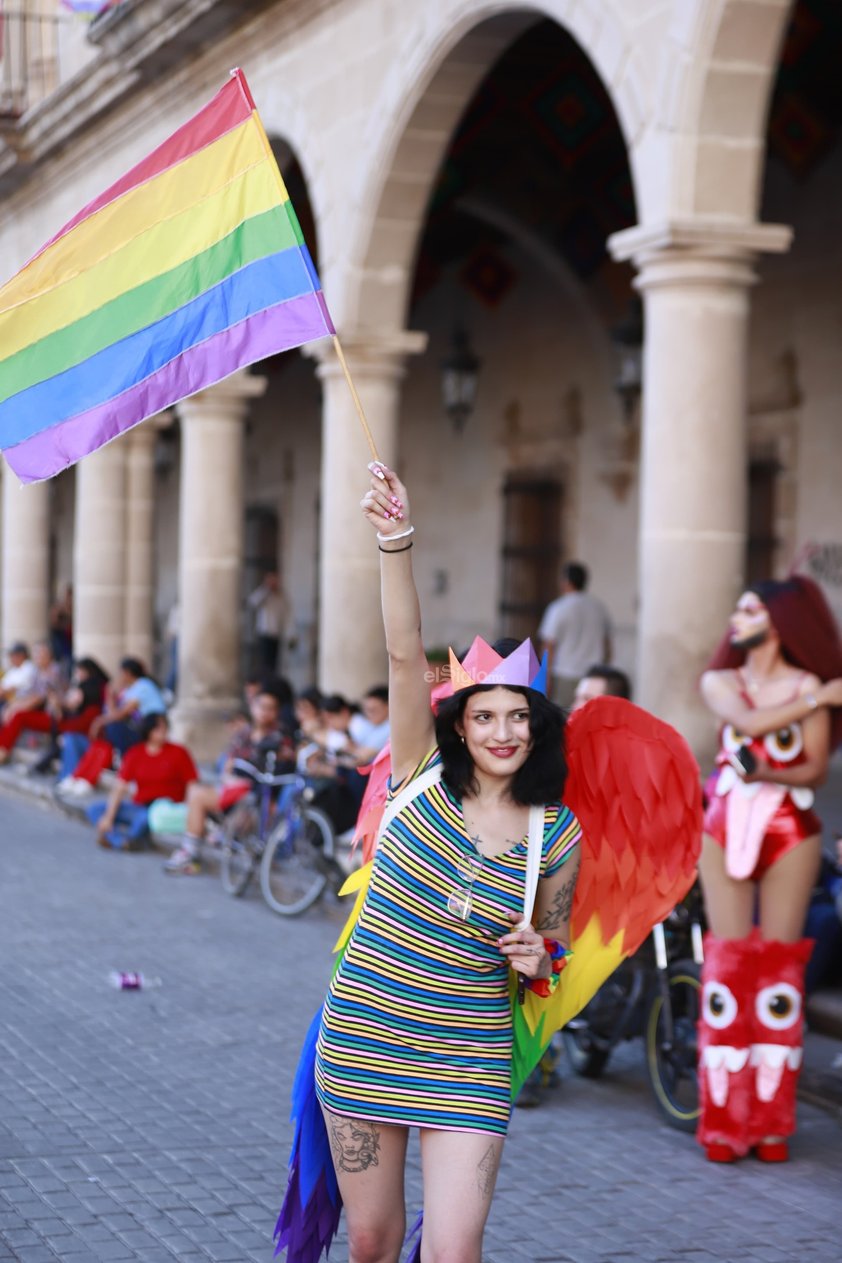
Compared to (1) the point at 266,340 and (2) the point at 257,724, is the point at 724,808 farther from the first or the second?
(2) the point at 257,724

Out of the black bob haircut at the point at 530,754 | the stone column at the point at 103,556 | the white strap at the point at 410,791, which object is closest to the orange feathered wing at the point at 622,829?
the black bob haircut at the point at 530,754

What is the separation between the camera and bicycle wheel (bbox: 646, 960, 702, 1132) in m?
6.13

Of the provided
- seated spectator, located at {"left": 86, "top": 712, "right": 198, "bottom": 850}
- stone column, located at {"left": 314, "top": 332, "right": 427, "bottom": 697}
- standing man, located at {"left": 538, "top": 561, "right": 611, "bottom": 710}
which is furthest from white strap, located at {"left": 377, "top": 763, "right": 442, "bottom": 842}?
standing man, located at {"left": 538, "top": 561, "right": 611, "bottom": 710}

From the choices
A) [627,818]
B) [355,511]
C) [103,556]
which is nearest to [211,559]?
[355,511]

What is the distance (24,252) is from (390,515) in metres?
19.9

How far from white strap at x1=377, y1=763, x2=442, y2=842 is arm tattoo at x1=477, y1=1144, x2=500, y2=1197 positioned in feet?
2.12

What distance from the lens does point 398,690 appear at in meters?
3.73

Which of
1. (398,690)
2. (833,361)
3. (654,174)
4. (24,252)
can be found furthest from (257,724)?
(24,252)

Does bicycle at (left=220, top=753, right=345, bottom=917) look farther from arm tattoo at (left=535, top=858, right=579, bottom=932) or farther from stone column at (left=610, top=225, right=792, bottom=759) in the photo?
arm tattoo at (left=535, top=858, right=579, bottom=932)

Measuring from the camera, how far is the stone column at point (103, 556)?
19.5 metres

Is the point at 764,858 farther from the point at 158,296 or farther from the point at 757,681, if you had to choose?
the point at 158,296

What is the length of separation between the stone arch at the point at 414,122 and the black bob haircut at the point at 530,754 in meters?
6.94

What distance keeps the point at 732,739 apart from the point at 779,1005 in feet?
2.85

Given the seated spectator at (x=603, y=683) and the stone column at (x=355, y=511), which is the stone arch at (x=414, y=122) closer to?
the stone column at (x=355, y=511)
